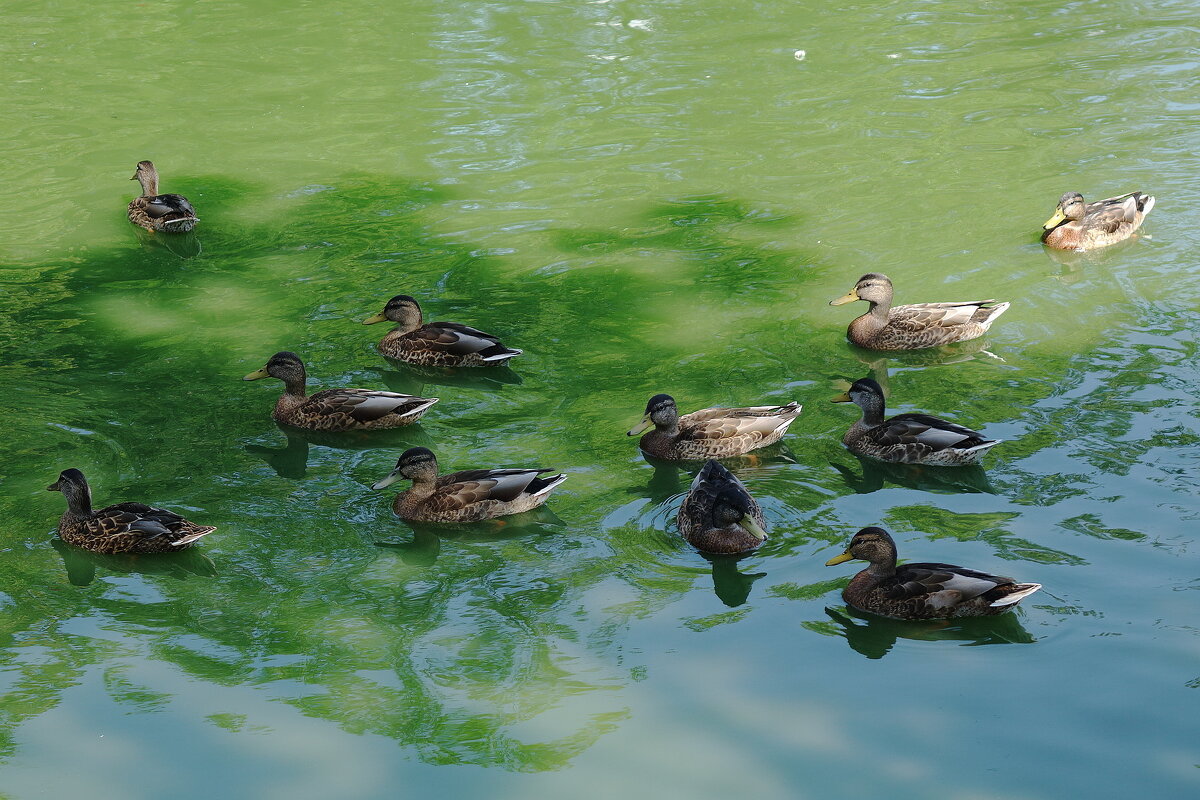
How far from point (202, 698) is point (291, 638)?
0.62 metres

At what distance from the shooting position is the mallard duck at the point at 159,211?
1285 centimetres

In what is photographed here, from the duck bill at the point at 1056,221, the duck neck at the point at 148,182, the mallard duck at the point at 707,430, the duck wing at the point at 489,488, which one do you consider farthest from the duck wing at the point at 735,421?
the duck neck at the point at 148,182

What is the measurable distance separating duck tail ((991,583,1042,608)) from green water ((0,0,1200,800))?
0.63 ft

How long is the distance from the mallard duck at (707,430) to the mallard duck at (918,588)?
68.0 inches

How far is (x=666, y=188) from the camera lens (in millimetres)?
13852

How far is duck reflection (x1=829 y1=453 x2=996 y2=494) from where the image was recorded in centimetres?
866

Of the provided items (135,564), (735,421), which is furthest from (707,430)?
(135,564)

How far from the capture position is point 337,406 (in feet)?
32.0

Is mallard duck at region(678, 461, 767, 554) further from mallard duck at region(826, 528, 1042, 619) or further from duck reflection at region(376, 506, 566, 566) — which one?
duck reflection at region(376, 506, 566, 566)

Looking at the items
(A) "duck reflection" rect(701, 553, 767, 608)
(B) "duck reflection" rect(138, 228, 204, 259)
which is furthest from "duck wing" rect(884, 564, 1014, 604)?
(B) "duck reflection" rect(138, 228, 204, 259)

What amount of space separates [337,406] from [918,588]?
15.0 ft

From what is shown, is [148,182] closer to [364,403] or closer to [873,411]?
[364,403]

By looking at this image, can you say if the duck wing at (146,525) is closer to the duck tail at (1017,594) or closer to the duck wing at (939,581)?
the duck wing at (939,581)

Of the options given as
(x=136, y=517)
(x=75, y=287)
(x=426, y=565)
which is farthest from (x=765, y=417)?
(x=75, y=287)
